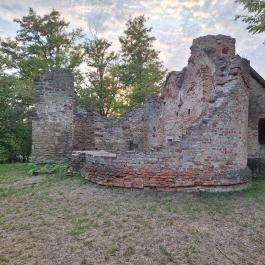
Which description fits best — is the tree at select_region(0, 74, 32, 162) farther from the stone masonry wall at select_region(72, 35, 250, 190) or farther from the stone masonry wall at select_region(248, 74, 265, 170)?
the stone masonry wall at select_region(248, 74, 265, 170)

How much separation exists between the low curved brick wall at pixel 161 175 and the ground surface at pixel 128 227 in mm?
294

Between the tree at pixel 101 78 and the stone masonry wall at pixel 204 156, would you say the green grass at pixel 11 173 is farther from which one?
the tree at pixel 101 78

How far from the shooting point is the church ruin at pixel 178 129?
794 centimetres

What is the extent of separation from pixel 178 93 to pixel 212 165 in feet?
18.6

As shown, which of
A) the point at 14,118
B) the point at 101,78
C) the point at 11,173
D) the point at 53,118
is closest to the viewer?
the point at 11,173

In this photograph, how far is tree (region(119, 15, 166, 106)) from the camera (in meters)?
25.5

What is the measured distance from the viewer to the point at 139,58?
87.1ft

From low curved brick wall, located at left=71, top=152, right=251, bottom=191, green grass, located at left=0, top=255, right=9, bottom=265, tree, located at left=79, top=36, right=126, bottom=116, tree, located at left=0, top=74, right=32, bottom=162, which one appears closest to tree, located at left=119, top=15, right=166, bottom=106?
tree, located at left=79, top=36, right=126, bottom=116

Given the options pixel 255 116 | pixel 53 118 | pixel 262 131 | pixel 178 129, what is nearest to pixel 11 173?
pixel 53 118

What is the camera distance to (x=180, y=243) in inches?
197

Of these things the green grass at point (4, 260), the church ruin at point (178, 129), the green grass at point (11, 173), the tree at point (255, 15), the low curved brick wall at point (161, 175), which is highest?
the tree at point (255, 15)

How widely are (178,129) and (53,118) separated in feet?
17.3

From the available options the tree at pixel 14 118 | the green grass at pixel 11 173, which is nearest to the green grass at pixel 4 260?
the green grass at pixel 11 173

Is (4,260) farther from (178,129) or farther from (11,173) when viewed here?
(178,129)
